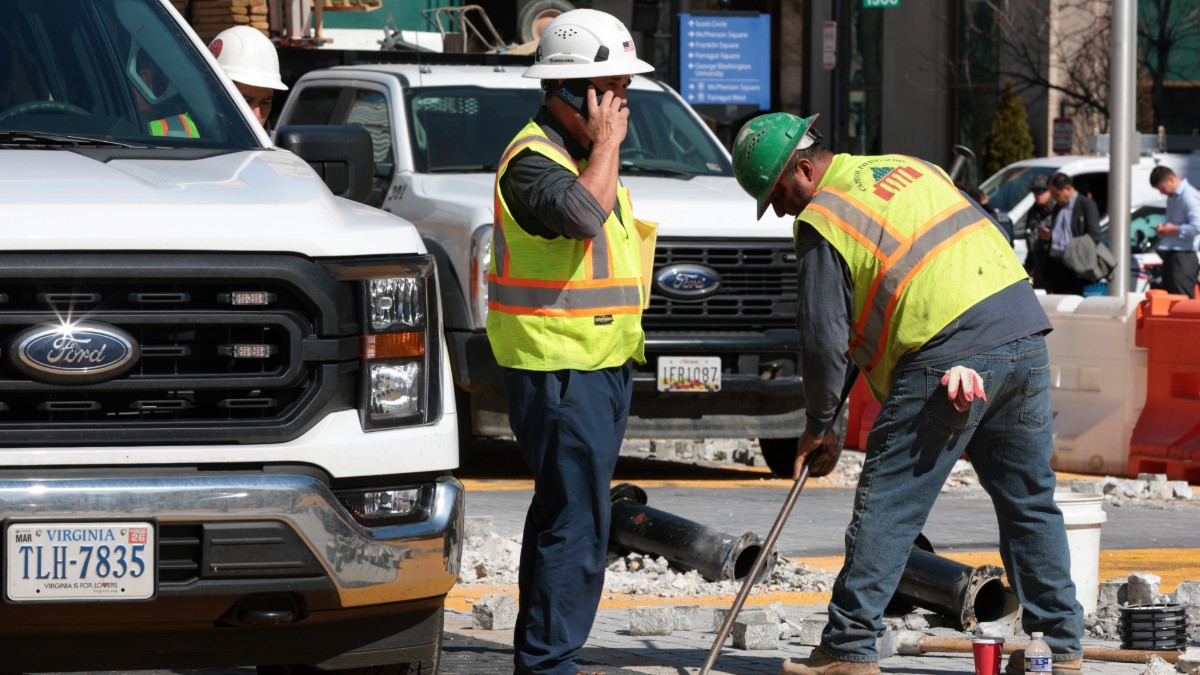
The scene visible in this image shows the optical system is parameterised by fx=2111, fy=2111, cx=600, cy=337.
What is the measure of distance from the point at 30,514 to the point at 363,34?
11.4m

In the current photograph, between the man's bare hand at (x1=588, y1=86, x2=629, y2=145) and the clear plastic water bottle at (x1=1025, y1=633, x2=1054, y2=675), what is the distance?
1.77 m

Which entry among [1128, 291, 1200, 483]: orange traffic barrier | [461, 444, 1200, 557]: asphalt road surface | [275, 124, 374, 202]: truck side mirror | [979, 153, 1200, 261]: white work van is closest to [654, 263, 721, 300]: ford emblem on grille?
[461, 444, 1200, 557]: asphalt road surface

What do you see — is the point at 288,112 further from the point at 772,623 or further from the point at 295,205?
the point at 295,205

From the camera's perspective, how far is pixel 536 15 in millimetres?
18234

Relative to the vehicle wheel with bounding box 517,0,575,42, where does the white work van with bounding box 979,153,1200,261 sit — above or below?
below

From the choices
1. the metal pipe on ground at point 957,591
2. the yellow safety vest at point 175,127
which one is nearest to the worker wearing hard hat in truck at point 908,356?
the metal pipe on ground at point 957,591

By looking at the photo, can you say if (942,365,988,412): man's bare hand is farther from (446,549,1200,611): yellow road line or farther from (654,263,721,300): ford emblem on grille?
(654,263,721,300): ford emblem on grille

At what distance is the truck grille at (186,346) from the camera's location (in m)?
4.64

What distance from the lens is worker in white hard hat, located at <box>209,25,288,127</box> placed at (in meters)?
8.32

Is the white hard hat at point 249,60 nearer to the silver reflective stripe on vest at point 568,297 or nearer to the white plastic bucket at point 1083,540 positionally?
the silver reflective stripe on vest at point 568,297

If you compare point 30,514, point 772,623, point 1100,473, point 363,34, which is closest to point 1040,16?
point 363,34

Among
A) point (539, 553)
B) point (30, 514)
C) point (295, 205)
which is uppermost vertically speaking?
point (295, 205)

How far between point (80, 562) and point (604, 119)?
2003mm

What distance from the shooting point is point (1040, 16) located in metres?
35.9
